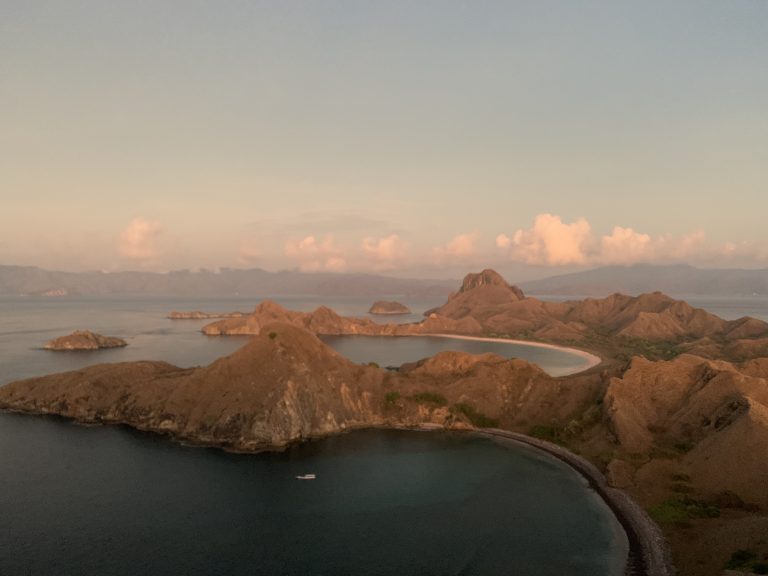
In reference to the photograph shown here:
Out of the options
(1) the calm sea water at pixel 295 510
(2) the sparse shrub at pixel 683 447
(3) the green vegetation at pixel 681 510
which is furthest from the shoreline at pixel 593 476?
(2) the sparse shrub at pixel 683 447

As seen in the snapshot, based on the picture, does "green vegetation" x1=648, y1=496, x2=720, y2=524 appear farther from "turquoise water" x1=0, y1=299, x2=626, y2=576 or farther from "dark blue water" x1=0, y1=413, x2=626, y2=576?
"dark blue water" x1=0, y1=413, x2=626, y2=576

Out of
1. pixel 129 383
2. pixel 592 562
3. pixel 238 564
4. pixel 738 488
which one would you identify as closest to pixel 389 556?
pixel 238 564

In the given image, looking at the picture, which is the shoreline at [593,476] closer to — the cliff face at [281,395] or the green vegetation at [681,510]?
the cliff face at [281,395]

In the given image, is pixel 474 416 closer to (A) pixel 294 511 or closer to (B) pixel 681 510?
(B) pixel 681 510

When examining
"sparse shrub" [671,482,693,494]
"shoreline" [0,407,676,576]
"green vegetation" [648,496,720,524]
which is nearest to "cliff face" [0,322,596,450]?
"shoreline" [0,407,676,576]

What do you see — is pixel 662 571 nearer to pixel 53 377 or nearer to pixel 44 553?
pixel 44 553
